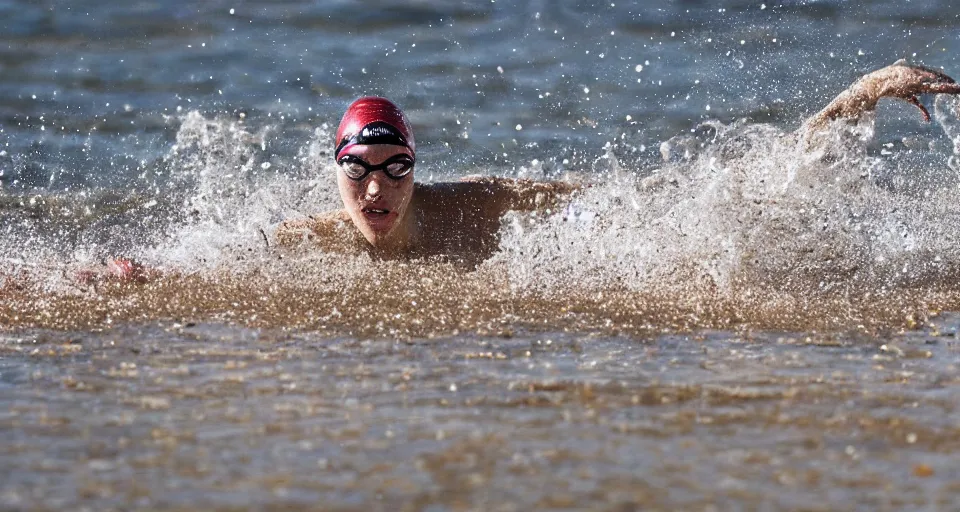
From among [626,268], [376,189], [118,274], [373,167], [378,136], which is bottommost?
[626,268]

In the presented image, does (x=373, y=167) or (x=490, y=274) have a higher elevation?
(x=373, y=167)

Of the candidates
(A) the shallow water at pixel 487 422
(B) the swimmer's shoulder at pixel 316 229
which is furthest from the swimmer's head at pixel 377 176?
(A) the shallow water at pixel 487 422

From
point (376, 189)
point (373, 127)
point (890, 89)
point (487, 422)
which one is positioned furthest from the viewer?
point (373, 127)

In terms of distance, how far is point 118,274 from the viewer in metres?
5.34

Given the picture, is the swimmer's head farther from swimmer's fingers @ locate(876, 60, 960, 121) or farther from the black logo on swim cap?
swimmer's fingers @ locate(876, 60, 960, 121)

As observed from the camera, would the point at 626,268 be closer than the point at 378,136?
Yes

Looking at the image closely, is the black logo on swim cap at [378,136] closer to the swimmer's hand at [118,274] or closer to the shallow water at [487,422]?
the swimmer's hand at [118,274]

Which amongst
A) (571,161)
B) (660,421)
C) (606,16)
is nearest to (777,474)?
(660,421)

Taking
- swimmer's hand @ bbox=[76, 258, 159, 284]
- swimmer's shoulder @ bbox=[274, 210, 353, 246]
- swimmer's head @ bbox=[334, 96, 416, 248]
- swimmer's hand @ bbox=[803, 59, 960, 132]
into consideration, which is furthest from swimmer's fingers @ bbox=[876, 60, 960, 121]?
swimmer's hand @ bbox=[76, 258, 159, 284]

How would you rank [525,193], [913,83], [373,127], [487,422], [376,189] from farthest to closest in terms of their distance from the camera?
[525,193] < [373,127] < [376,189] < [913,83] < [487,422]

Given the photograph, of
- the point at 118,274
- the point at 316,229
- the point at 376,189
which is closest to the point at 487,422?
the point at 118,274

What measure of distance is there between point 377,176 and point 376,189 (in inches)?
2.7

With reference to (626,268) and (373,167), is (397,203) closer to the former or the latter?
(373,167)

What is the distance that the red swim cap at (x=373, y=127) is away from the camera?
5.97 m
